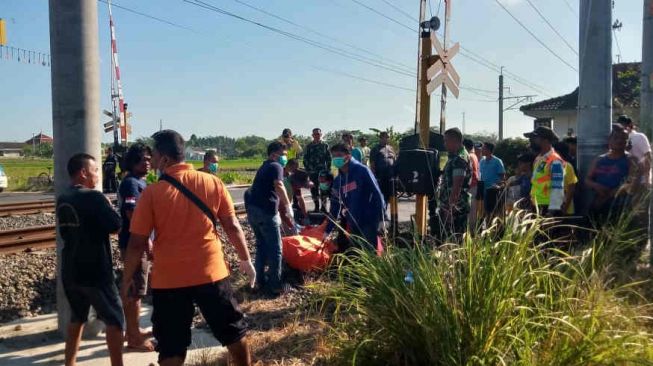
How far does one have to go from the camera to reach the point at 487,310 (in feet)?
10.7

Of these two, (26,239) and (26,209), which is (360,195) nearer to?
(26,239)

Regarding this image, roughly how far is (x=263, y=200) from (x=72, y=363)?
2799mm

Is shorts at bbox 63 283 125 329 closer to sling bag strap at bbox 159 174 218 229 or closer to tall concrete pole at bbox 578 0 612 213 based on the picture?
sling bag strap at bbox 159 174 218 229

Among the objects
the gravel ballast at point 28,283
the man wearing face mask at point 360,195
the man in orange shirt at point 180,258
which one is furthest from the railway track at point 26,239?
the man in orange shirt at point 180,258

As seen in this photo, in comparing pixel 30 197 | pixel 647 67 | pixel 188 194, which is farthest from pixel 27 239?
pixel 30 197

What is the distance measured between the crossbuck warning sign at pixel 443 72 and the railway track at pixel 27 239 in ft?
18.4

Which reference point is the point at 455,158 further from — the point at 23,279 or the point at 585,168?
the point at 23,279

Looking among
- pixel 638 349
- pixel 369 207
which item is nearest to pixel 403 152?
pixel 369 207

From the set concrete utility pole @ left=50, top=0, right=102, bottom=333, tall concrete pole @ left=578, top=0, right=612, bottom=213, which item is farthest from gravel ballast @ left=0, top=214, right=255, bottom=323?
tall concrete pole @ left=578, top=0, right=612, bottom=213

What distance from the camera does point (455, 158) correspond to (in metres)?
7.09

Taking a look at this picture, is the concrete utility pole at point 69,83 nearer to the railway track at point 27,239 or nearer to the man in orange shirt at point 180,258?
the man in orange shirt at point 180,258

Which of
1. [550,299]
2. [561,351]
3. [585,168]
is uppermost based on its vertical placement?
[585,168]

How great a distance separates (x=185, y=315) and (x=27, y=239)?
7.10 meters

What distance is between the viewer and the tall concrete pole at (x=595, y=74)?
6.57 meters
